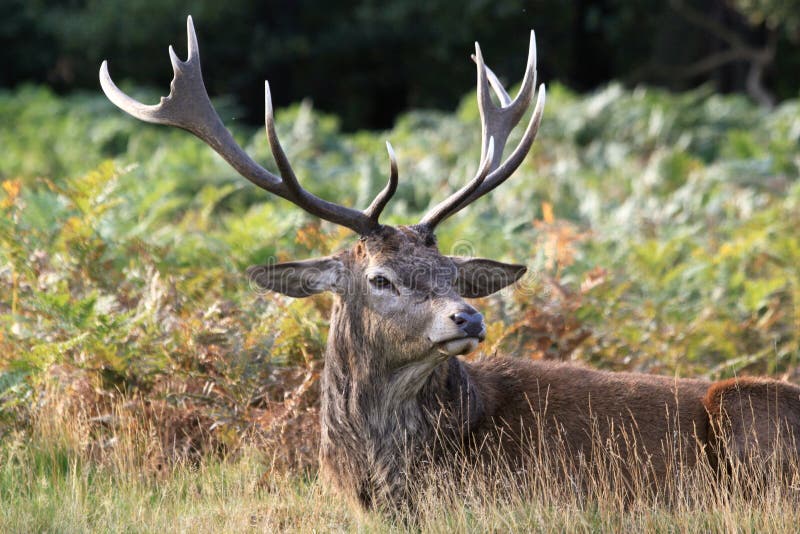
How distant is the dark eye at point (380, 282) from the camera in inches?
205

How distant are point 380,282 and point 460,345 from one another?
22.0 inches

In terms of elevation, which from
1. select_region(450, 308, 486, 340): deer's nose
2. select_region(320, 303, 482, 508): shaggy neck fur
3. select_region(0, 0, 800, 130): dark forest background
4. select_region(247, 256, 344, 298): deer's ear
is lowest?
select_region(320, 303, 482, 508): shaggy neck fur

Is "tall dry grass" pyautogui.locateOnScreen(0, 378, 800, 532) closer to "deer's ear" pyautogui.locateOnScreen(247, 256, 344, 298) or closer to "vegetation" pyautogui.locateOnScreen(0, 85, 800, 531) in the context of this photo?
"vegetation" pyautogui.locateOnScreen(0, 85, 800, 531)

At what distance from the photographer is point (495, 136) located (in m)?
6.12

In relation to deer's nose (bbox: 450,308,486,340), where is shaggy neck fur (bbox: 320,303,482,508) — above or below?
below

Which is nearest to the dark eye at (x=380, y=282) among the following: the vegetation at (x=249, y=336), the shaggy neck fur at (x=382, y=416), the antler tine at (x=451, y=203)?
the shaggy neck fur at (x=382, y=416)

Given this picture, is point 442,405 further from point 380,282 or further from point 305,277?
point 305,277

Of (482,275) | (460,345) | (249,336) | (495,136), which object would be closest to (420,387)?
(460,345)

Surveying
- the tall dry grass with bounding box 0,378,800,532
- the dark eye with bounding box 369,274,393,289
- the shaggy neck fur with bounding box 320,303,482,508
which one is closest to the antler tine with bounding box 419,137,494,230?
the dark eye with bounding box 369,274,393,289

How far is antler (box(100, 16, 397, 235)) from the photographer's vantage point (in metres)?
5.32

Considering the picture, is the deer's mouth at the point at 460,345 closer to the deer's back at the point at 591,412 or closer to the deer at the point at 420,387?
the deer at the point at 420,387

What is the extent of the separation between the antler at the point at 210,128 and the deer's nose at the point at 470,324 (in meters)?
0.70

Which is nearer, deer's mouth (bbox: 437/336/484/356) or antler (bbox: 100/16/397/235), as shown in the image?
deer's mouth (bbox: 437/336/484/356)

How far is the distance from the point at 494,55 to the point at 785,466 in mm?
23936
